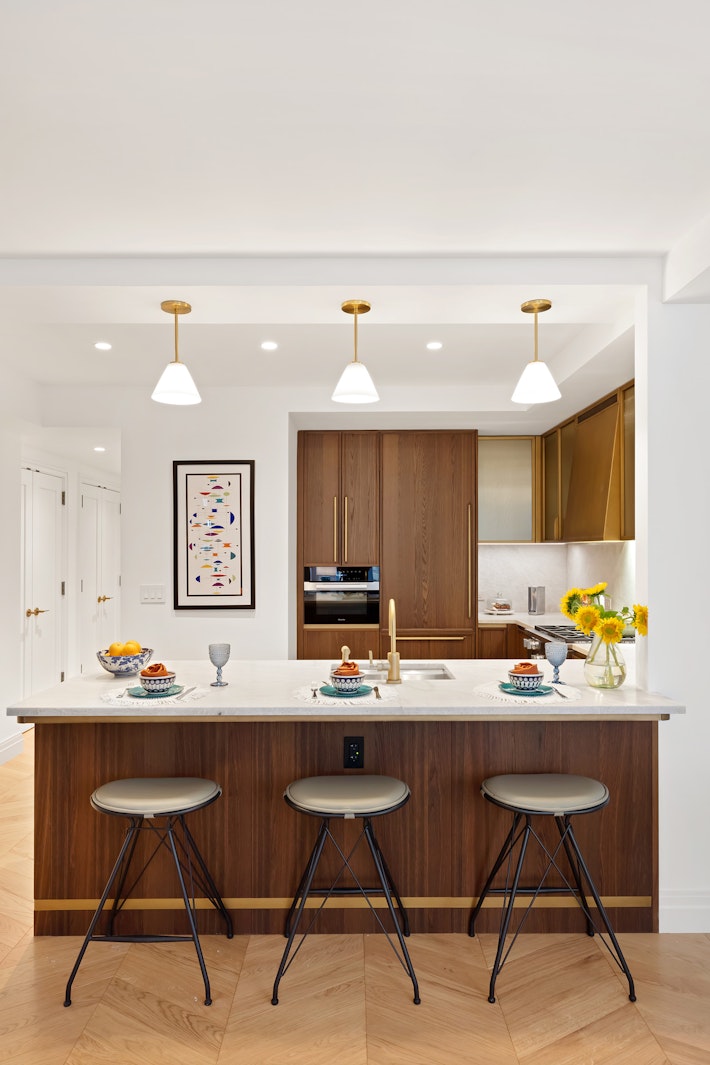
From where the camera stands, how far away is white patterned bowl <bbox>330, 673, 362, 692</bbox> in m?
2.56

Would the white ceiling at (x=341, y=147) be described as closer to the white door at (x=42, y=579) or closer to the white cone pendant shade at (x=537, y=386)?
the white cone pendant shade at (x=537, y=386)

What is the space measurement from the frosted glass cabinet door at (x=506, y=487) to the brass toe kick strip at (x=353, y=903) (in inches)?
123

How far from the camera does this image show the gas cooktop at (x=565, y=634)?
4.26 metres

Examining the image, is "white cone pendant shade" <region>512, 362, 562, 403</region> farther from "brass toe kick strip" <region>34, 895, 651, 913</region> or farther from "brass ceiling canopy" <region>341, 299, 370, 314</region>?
"brass toe kick strip" <region>34, 895, 651, 913</region>

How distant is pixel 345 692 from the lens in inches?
101

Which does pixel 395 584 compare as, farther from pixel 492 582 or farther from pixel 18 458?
pixel 18 458

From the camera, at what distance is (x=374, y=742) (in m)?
2.68

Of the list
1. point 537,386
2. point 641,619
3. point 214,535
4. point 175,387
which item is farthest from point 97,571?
point 641,619

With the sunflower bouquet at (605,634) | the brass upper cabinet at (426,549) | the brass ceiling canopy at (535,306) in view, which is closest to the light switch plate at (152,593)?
the brass upper cabinet at (426,549)

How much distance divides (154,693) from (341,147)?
1893 millimetres

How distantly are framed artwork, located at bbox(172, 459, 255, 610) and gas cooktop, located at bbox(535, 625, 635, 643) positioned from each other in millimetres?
1923

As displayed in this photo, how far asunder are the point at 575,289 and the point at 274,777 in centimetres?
217

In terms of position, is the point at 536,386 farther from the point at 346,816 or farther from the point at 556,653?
the point at 346,816

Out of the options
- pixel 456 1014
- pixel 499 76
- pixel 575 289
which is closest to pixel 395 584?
pixel 575 289
